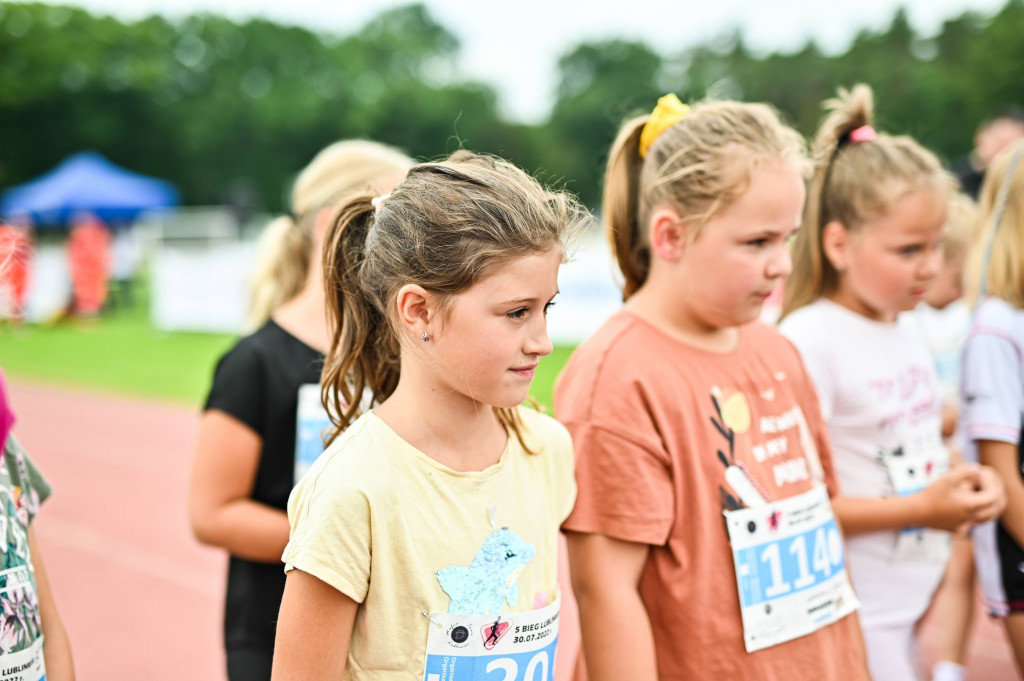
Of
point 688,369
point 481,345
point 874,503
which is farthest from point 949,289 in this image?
point 481,345

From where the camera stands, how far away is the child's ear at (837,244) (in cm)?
254

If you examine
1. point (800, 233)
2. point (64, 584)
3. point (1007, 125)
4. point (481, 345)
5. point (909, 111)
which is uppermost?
point (909, 111)

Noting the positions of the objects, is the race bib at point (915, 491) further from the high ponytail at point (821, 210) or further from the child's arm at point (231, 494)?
the child's arm at point (231, 494)

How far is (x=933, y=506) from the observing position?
2242mm

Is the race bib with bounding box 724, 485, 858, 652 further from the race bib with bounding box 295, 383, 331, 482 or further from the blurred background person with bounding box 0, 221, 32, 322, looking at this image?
the blurred background person with bounding box 0, 221, 32, 322

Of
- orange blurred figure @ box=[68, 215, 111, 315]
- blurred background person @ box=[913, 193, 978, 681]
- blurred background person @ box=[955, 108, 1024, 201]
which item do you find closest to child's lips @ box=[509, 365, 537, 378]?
blurred background person @ box=[913, 193, 978, 681]

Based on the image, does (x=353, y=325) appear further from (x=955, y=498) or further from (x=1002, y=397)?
(x=1002, y=397)

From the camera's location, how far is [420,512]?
1.51m

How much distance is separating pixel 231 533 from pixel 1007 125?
21.1 ft

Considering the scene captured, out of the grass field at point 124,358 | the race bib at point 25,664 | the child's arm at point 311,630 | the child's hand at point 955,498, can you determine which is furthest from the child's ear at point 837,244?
the grass field at point 124,358

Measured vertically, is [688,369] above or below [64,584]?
above

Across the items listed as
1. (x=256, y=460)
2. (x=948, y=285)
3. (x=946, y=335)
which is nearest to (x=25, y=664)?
(x=256, y=460)

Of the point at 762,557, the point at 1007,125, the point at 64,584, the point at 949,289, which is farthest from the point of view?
the point at 1007,125

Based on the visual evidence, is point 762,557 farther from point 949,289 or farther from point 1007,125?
point 1007,125
